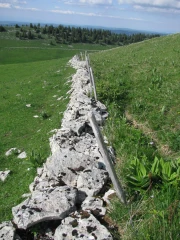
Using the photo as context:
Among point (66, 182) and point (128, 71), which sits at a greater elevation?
point (128, 71)

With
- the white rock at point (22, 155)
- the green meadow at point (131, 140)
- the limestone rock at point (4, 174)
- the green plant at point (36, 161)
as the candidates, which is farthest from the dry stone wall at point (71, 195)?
the white rock at point (22, 155)

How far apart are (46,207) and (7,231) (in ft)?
3.52

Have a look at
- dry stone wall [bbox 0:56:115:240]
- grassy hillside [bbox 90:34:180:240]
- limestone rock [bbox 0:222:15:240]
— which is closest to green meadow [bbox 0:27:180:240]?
grassy hillside [bbox 90:34:180:240]

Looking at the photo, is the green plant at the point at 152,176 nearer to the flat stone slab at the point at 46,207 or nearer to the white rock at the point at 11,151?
the flat stone slab at the point at 46,207

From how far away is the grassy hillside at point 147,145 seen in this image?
219 inches

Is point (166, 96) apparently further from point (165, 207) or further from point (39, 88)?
point (39, 88)

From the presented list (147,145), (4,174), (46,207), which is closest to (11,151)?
(4,174)

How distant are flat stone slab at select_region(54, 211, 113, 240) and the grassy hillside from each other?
0.48 m

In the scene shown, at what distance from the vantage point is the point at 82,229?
5.86 m

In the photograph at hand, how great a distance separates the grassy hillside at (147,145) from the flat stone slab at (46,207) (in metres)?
1.19

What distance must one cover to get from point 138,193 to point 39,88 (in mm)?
24254

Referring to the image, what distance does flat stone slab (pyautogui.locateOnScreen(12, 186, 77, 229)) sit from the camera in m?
6.33

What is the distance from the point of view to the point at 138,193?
6707 millimetres

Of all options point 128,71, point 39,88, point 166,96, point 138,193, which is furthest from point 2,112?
point 138,193
